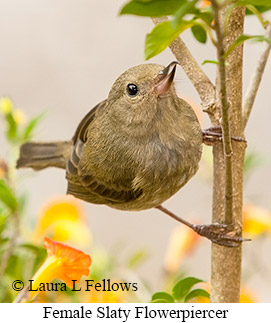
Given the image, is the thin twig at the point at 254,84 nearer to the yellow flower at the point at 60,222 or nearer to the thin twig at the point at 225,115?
the thin twig at the point at 225,115

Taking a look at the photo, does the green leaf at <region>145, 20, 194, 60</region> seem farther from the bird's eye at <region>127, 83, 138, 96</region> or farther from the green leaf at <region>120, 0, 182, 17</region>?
the bird's eye at <region>127, 83, 138, 96</region>

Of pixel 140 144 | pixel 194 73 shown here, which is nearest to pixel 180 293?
pixel 194 73

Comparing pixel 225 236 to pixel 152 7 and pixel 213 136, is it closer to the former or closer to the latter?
pixel 213 136

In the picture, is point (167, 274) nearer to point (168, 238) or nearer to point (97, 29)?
point (168, 238)

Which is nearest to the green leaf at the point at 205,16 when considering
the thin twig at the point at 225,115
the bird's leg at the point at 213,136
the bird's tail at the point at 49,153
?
the thin twig at the point at 225,115

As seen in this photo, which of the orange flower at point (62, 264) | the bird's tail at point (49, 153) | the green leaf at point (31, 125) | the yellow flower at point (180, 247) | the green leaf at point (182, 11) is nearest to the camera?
the green leaf at point (182, 11)
